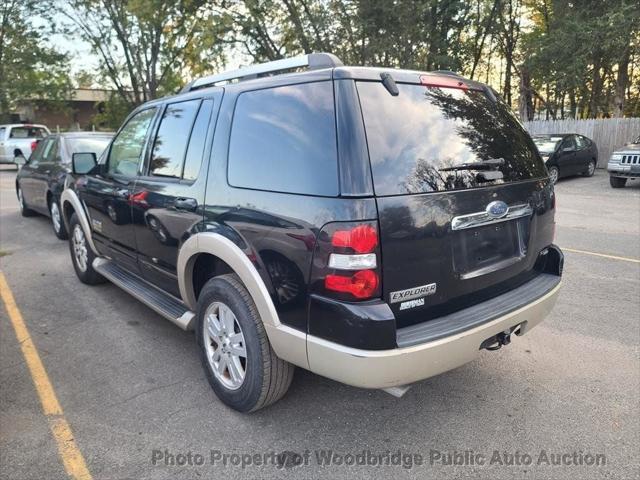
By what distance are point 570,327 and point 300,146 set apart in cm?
297

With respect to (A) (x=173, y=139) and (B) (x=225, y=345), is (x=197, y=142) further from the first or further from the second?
(B) (x=225, y=345)

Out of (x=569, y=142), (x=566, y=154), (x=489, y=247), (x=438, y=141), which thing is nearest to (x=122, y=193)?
(x=438, y=141)

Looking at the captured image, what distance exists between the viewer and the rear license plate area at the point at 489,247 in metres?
2.54

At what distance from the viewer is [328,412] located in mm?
2943

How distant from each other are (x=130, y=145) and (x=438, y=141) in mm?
2816

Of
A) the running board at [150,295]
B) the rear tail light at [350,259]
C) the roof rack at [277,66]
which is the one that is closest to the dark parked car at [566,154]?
the roof rack at [277,66]

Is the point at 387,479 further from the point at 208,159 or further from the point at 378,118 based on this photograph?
the point at 208,159

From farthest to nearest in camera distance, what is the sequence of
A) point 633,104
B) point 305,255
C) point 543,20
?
point 633,104 < point 543,20 < point 305,255

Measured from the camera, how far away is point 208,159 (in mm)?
3057

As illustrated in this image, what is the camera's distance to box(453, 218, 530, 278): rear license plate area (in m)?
2.54

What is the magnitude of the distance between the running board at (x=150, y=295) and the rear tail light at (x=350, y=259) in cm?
141

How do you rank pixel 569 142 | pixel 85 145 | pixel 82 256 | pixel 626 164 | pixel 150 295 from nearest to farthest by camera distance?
1. pixel 150 295
2. pixel 82 256
3. pixel 85 145
4. pixel 626 164
5. pixel 569 142

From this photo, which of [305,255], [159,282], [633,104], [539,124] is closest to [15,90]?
[539,124]

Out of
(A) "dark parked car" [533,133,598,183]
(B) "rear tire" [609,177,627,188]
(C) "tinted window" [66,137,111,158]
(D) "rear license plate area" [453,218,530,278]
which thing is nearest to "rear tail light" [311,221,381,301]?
(D) "rear license plate area" [453,218,530,278]
